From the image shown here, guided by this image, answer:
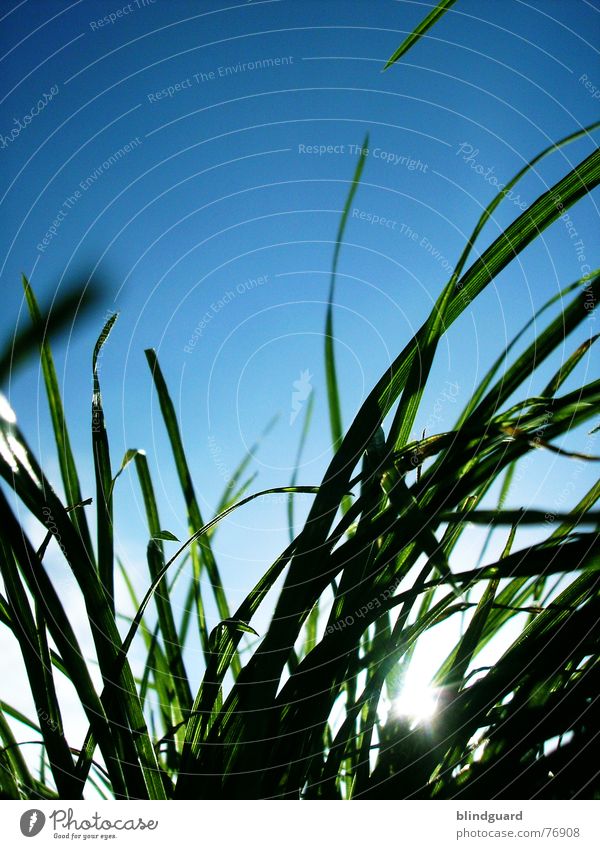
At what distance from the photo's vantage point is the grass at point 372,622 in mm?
421

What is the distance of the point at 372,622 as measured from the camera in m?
0.44

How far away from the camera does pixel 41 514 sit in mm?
433

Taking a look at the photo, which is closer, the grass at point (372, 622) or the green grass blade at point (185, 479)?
the grass at point (372, 622)

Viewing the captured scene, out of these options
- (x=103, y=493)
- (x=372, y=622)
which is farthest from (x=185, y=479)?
A: (x=372, y=622)

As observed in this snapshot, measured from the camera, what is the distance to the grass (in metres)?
0.42

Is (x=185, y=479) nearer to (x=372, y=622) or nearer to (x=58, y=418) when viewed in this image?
(x=58, y=418)

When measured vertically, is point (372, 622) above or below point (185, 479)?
below

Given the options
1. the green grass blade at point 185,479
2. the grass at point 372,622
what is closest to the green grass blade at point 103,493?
the grass at point 372,622

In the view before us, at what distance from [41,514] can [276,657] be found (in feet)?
0.69

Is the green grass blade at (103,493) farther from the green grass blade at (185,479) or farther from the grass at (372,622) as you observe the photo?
the green grass blade at (185,479)

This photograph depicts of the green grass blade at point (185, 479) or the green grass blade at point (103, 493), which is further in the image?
the green grass blade at point (185, 479)

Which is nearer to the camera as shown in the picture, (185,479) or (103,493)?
(103,493)

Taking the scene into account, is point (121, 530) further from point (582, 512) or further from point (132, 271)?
point (582, 512)
